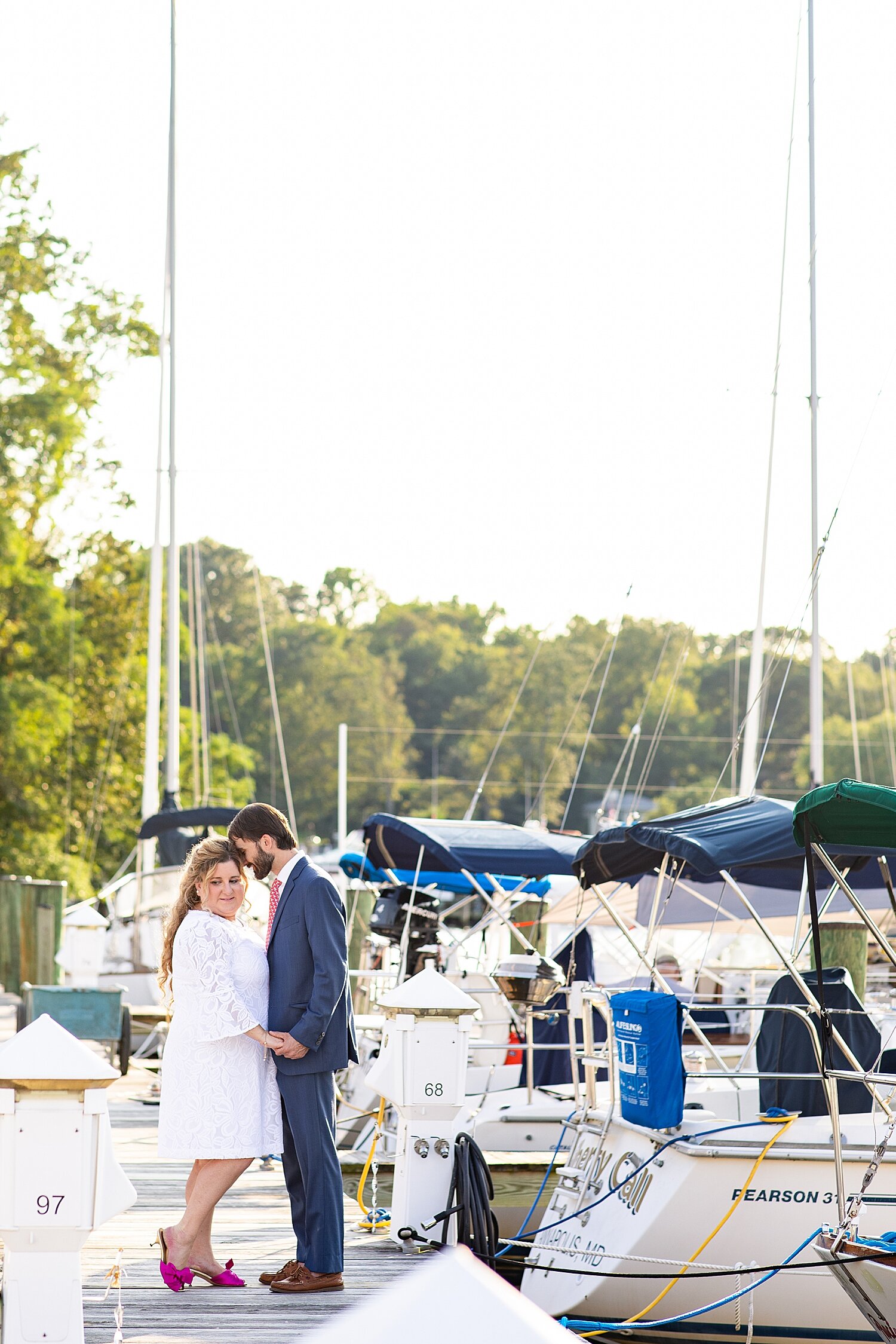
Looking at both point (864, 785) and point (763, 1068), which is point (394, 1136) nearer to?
point (763, 1068)

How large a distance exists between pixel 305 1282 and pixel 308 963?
4.37 feet

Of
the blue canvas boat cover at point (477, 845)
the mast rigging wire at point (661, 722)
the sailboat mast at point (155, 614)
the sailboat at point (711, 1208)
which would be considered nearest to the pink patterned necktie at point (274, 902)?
the sailboat at point (711, 1208)

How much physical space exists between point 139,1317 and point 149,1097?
8291 mm

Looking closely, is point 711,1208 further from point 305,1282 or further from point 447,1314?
point 447,1314

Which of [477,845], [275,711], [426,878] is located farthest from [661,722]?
[477,845]

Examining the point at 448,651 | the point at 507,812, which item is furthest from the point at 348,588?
the point at 507,812

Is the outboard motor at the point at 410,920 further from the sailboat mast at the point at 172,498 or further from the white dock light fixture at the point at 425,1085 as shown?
the sailboat mast at the point at 172,498

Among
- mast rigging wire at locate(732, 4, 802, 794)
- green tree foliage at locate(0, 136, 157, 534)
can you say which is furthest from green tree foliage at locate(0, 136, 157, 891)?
mast rigging wire at locate(732, 4, 802, 794)

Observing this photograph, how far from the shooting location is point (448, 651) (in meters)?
78.5

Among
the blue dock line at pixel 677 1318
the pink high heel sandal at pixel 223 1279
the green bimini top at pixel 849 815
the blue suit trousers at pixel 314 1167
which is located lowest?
the blue dock line at pixel 677 1318

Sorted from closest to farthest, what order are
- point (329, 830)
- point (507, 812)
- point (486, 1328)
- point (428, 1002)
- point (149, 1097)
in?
point (486, 1328)
point (428, 1002)
point (149, 1097)
point (329, 830)
point (507, 812)

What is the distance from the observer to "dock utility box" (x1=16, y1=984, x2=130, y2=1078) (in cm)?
1388

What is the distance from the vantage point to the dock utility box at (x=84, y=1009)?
1388cm

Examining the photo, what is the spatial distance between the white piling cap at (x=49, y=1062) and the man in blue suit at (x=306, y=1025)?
1.08m
